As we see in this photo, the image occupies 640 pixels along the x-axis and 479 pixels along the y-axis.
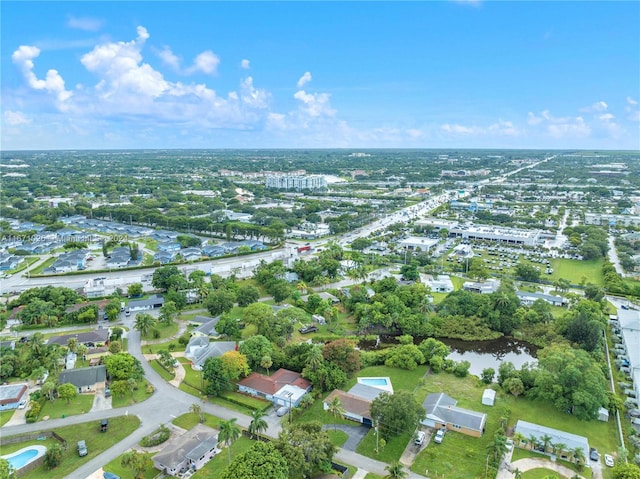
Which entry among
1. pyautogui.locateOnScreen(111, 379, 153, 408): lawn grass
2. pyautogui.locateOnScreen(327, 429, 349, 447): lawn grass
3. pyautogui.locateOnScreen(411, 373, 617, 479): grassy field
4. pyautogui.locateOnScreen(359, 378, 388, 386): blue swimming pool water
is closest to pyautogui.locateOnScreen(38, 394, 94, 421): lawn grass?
pyautogui.locateOnScreen(111, 379, 153, 408): lawn grass

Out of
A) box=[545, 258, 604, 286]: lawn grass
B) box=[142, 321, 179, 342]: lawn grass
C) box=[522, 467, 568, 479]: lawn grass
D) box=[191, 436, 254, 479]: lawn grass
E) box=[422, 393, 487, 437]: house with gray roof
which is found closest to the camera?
box=[522, 467, 568, 479]: lawn grass

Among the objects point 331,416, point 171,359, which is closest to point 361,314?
point 331,416

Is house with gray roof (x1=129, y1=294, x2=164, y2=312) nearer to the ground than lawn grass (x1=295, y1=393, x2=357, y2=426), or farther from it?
farther from it

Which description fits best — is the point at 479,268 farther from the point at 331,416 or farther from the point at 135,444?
the point at 135,444

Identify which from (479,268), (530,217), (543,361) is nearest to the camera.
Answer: (543,361)

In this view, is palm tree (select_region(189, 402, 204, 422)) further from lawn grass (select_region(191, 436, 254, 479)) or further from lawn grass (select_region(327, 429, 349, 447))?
lawn grass (select_region(327, 429, 349, 447))

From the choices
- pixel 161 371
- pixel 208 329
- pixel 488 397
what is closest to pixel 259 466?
pixel 161 371

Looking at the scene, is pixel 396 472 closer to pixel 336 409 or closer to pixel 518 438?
pixel 336 409
